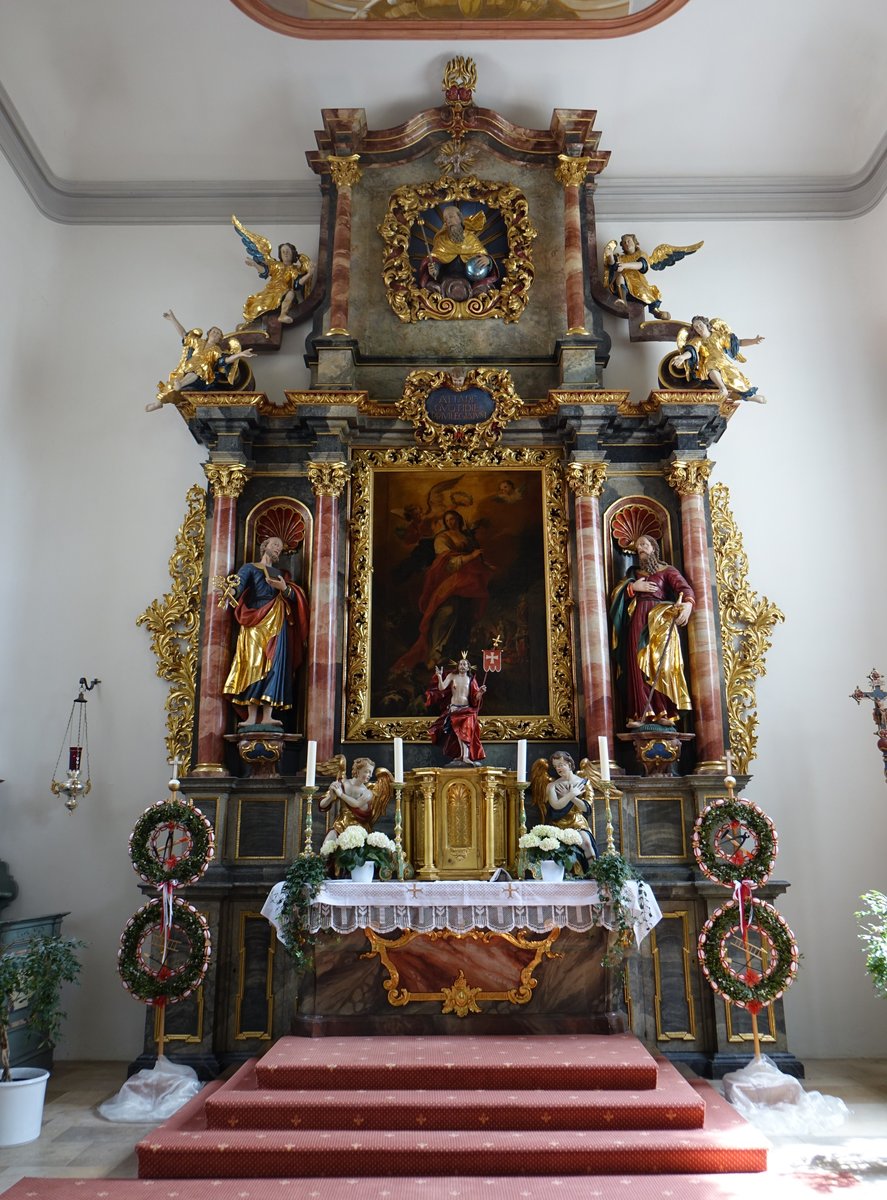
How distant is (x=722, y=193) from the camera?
1049 centimetres

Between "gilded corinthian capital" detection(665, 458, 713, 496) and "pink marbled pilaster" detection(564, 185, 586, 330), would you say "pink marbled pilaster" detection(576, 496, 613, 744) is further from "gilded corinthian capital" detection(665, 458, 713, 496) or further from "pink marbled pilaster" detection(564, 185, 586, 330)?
"pink marbled pilaster" detection(564, 185, 586, 330)

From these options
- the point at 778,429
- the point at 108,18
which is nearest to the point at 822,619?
the point at 778,429

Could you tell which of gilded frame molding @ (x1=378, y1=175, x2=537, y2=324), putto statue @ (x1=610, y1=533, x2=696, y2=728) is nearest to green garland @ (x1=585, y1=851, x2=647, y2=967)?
putto statue @ (x1=610, y1=533, x2=696, y2=728)

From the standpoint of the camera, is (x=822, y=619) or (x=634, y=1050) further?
(x=822, y=619)

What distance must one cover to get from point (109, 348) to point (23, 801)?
178 inches

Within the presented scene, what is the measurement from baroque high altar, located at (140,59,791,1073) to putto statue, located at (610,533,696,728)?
1.1 inches

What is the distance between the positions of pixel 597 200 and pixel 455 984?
7.96 metres

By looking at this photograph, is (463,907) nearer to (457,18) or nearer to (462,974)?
(462,974)

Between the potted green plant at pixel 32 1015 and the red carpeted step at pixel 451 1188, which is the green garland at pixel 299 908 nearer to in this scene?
the potted green plant at pixel 32 1015

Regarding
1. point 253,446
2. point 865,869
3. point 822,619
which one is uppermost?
point 253,446

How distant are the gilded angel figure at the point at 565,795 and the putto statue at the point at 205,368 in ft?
14.4

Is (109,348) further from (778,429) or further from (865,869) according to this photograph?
(865,869)

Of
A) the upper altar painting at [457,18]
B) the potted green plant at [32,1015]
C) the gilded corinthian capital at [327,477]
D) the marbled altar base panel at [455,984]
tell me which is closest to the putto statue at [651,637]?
the marbled altar base panel at [455,984]

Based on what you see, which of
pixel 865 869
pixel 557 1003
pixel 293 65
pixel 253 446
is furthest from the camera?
pixel 293 65
